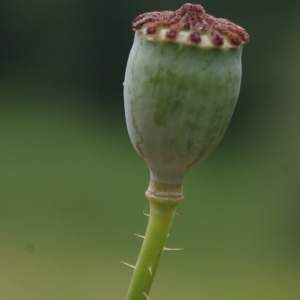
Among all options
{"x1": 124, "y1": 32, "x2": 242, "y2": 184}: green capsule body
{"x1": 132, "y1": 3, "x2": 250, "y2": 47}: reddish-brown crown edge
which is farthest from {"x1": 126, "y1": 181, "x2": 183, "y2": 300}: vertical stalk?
{"x1": 132, "y1": 3, "x2": 250, "y2": 47}: reddish-brown crown edge

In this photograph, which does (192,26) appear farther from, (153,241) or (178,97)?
(153,241)

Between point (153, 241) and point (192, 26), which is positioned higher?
point (192, 26)

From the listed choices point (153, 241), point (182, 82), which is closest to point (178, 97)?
point (182, 82)

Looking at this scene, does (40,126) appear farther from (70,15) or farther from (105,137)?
(70,15)

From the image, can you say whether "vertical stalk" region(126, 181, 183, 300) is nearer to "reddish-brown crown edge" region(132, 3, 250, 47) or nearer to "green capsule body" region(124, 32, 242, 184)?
"green capsule body" region(124, 32, 242, 184)

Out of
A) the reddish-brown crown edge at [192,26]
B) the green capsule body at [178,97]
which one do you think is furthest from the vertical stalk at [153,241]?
the reddish-brown crown edge at [192,26]

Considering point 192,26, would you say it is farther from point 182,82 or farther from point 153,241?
point 153,241

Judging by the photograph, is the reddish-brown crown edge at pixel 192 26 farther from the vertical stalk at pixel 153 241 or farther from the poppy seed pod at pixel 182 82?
the vertical stalk at pixel 153 241
